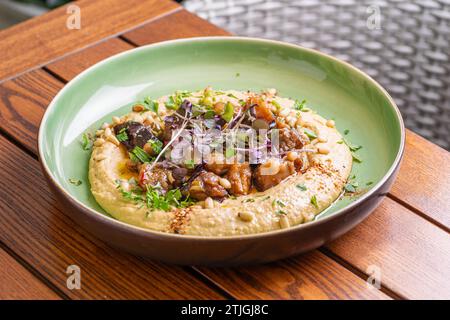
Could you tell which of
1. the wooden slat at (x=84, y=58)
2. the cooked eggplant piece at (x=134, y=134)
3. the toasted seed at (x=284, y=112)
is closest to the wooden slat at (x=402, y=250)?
the toasted seed at (x=284, y=112)

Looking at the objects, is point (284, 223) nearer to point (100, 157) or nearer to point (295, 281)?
point (295, 281)

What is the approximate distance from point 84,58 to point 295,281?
4.69 ft

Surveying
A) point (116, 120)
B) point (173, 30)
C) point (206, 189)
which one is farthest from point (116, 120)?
point (173, 30)

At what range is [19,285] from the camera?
5.50 ft

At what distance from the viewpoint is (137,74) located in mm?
2424

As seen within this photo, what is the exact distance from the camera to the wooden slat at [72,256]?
5.46ft

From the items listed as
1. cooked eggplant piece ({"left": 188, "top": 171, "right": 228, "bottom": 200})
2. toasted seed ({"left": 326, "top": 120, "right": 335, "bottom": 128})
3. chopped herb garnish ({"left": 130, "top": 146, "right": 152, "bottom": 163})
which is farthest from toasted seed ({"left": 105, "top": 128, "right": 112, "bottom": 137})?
toasted seed ({"left": 326, "top": 120, "right": 335, "bottom": 128})

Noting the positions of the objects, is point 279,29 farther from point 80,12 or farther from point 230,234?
point 230,234

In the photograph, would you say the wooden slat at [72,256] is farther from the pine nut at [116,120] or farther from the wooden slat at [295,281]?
the pine nut at [116,120]

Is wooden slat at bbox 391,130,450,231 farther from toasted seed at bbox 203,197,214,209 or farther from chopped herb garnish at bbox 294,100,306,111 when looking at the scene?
toasted seed at bbox 203,197,214,209

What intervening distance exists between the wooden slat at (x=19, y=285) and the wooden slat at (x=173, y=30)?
1.28 m

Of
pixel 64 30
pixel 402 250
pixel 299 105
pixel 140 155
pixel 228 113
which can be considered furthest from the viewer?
pixel 64 30

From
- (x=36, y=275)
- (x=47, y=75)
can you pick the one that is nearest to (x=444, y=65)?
(x=47, y=75)

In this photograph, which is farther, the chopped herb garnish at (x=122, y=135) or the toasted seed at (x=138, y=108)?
the toasted seed at (x=138, y=108)
